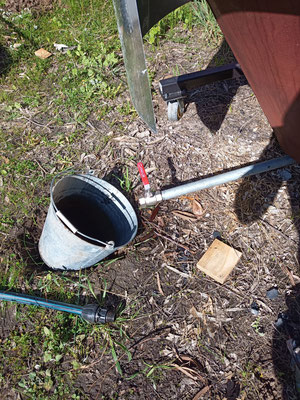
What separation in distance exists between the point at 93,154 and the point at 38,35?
82.2 inches

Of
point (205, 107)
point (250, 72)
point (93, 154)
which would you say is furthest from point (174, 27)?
point (250, 72)

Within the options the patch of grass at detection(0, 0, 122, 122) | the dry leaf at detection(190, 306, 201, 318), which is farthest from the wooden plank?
the patch of grass at detection(0, 0, 122, 122)

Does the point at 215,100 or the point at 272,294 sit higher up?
the point at 215,100

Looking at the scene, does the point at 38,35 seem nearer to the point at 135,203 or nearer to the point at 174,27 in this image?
the point at 174,27

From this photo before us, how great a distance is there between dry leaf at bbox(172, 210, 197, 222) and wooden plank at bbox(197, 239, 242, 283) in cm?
27

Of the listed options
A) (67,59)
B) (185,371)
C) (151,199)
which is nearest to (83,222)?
(151,199)

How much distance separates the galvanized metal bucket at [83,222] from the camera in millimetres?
2029

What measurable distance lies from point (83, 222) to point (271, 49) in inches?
69.0

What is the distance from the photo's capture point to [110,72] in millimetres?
3439

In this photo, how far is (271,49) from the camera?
1.70 meters

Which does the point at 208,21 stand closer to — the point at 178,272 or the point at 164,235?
the point at 164,235

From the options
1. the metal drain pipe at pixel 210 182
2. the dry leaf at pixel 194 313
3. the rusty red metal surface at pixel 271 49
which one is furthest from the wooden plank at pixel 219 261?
the rusty red metal surface at pixel 271 49

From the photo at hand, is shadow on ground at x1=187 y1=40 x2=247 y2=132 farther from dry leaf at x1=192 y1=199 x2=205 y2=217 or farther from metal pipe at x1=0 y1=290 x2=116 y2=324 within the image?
metal pipe at x1=0 y1=290 x2=116 y2=324

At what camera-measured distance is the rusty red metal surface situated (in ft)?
5.06
